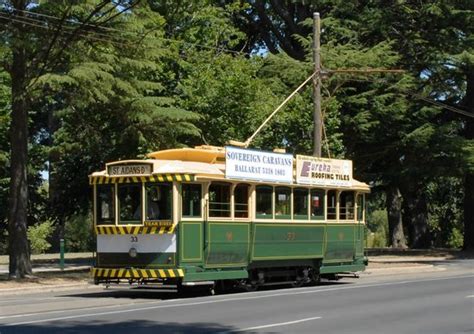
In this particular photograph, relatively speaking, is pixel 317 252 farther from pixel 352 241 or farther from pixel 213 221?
pixel 213 221

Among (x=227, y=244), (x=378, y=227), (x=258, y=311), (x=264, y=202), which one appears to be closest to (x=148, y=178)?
(x=227, y=244)

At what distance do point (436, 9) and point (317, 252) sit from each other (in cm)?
1984

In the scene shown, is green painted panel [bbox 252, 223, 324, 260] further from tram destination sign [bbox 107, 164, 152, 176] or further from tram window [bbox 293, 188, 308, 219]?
tram destination sign [bbox 107, 164, 152, 176]

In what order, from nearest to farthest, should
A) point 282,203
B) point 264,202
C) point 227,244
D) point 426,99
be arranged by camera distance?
point 227,244 < point 264,202 < point 282,203 < point 426,99

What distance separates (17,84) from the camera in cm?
2444

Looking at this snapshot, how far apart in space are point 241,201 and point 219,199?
73 centimetres

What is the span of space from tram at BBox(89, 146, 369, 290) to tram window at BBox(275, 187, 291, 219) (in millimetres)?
27

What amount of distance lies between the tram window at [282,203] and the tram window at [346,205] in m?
2.71

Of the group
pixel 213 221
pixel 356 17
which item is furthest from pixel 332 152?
pixel 213 221

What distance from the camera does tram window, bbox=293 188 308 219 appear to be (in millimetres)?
21859

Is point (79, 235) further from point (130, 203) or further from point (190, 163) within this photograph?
point (190, 163)

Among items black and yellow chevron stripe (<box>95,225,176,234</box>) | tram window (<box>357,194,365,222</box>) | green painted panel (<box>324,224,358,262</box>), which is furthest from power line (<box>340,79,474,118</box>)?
black and yellow chevron stripe (<box>95,225,176,234</box>)

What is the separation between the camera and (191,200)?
743 inches

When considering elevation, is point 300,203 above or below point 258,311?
above
